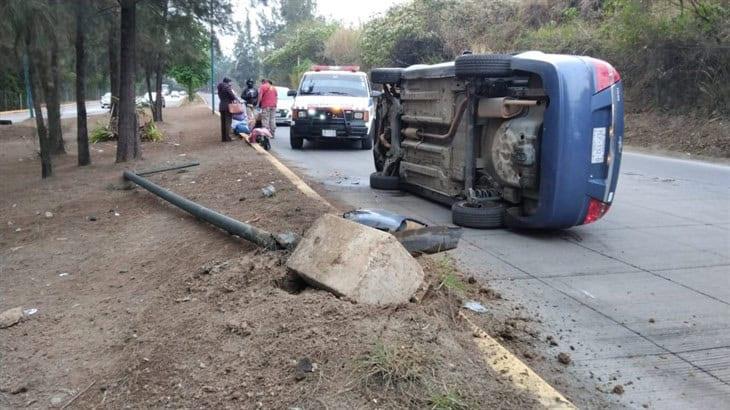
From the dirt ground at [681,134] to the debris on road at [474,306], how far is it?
14493 millimetres

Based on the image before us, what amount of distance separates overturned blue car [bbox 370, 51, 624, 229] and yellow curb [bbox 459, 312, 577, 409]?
122 inches

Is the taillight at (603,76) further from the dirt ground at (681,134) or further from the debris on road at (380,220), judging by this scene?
the dirt ground at (681,134)

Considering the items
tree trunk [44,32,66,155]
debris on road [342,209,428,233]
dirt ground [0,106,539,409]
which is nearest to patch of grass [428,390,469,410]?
dirt ground [0,106,539,409]

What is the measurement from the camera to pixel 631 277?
5836 millimetres

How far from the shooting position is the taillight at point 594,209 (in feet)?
22.9

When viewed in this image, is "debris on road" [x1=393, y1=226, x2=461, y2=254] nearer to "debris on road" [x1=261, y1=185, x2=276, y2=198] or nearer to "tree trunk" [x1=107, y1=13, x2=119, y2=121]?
"debris on road" [x1=261, y1=185, x2=276, y2=198]

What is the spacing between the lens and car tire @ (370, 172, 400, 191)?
33.5 ft

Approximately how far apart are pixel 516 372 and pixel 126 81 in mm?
12511

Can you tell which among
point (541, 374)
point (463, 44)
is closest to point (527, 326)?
point (541, 374)

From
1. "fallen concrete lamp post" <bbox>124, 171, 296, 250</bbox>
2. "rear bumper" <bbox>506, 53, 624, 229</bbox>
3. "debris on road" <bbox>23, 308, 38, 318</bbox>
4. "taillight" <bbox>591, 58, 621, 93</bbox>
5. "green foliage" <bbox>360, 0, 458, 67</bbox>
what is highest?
"green foliage" <bbox>360, 0, 458, 67</bbox>

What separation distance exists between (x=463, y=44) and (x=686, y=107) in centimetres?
1411

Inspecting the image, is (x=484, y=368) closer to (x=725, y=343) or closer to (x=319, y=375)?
(x=319, y=375)

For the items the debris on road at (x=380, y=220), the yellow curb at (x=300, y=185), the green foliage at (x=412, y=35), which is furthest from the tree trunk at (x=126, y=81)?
the green foliage at (x=412, y=35)

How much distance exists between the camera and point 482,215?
293 inches
